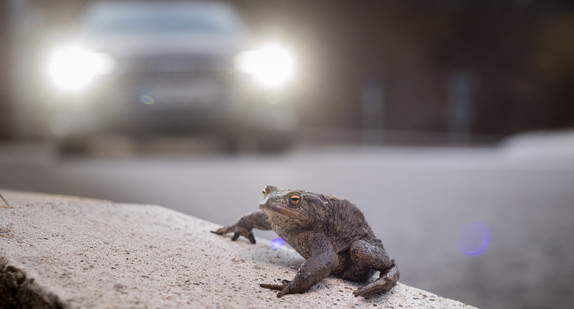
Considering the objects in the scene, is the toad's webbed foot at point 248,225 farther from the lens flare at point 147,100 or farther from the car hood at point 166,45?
the car hood at point 166,45

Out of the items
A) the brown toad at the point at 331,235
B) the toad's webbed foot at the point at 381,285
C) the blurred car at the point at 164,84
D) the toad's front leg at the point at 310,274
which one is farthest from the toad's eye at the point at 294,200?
the blurred car at the point at 164,84

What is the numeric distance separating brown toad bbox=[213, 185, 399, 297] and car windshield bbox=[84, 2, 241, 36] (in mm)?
6451

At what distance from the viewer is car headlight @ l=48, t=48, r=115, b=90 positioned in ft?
22.3

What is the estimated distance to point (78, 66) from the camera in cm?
680

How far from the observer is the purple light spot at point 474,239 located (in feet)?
8.66

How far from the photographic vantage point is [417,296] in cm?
166

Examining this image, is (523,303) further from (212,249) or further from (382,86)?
(382,86)

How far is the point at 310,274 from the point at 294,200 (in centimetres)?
24

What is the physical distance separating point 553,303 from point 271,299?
1093 mm

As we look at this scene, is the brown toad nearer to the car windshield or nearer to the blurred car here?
the blurred car

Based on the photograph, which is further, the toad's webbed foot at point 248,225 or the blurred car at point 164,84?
the blurred car at point 164,84

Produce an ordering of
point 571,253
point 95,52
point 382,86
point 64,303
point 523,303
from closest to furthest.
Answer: point 64,303, point 523,303, point 571,253, point 95,52, point 382,86

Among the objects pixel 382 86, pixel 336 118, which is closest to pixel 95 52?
pixel 336 118

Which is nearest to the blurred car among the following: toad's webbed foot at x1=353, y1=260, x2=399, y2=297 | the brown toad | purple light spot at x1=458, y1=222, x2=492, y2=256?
purple light spot at x1=458, y1=222, x2=492, y2=256
